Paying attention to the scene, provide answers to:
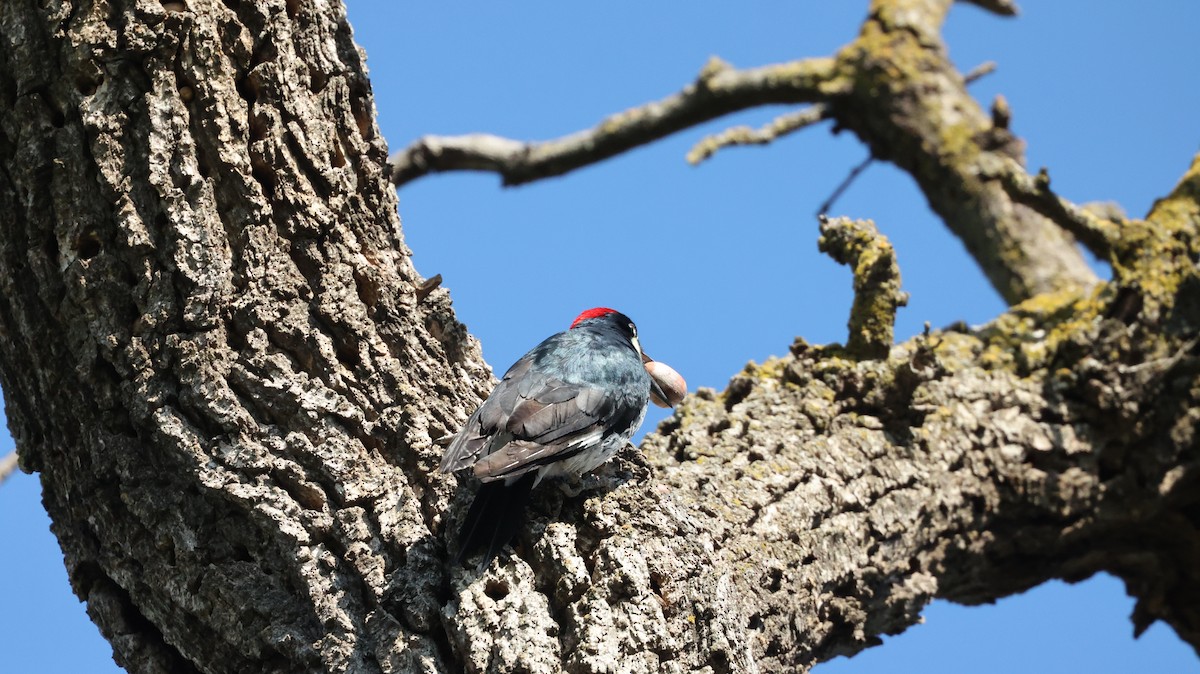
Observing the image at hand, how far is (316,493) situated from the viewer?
8.46 feet

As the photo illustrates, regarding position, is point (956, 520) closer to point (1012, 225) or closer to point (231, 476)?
point (1012, 225)

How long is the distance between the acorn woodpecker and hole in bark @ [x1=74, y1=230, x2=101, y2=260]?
36.1 inches

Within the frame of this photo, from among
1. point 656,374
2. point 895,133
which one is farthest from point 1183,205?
point 656,374

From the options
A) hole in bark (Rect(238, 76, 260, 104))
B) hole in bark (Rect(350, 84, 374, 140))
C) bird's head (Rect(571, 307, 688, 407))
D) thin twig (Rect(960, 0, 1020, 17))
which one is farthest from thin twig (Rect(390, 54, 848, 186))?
hole in bark (Rect(238, 76, 260, 104))

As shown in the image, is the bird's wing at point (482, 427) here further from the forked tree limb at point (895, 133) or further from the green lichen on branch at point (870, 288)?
the forked tree limb at point (895, 133)

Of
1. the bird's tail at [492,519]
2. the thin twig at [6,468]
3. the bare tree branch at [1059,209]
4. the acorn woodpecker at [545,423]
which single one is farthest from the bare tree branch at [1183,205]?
Result: the thin twig at [6,468]

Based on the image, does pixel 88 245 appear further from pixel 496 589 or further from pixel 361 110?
pixel 496 589

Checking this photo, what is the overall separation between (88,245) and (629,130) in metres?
3.70

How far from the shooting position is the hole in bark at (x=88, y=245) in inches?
99.1

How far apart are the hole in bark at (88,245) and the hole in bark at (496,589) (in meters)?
1.16

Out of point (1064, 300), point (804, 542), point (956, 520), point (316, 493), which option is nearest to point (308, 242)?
point (316, 493)

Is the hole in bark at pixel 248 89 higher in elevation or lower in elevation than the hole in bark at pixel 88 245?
higher

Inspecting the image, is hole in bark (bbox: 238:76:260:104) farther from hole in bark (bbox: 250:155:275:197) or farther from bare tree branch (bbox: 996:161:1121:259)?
bare tree branch (bbox: 996:161:1121:259)

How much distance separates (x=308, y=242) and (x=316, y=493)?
1.97 feet
